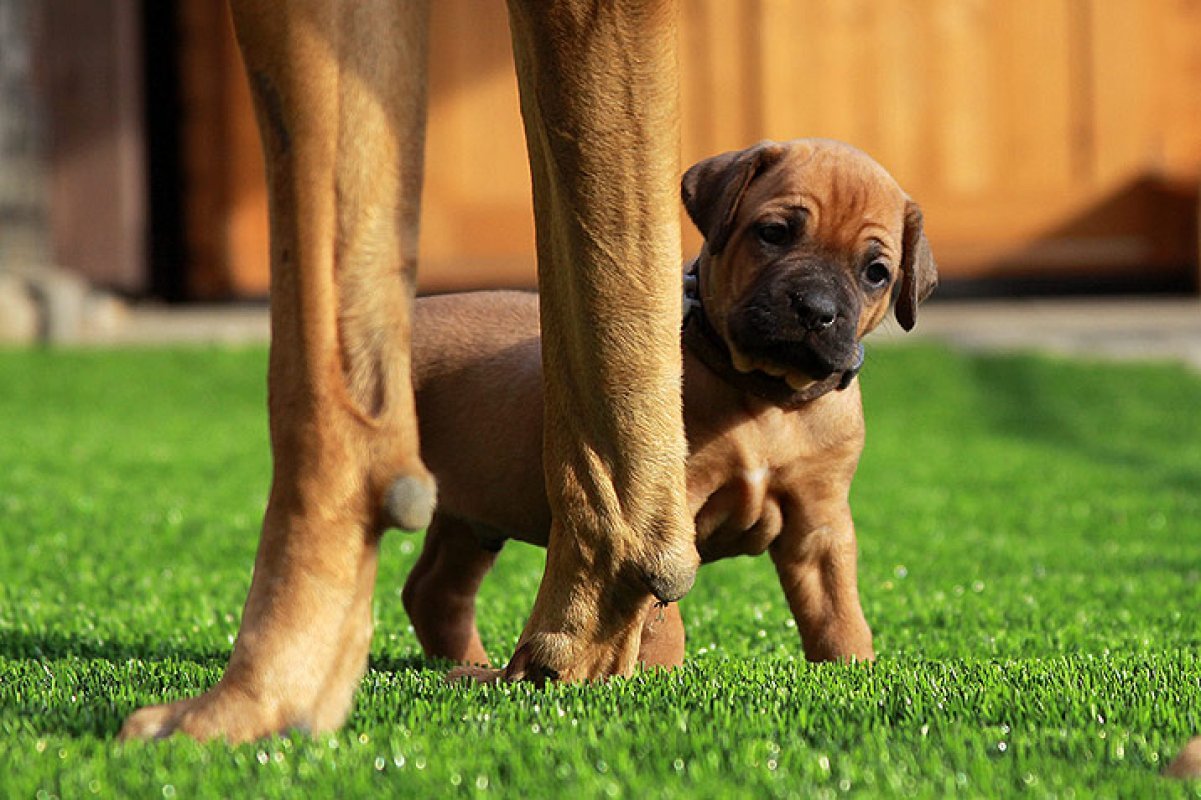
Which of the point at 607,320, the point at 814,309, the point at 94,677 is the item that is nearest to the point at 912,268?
the point at 814,309

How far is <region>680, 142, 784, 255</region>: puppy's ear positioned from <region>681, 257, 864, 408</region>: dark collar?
121 millimetres

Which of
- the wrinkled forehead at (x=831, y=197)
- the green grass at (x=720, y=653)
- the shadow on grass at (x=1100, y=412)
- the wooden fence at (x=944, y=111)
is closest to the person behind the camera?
the green grass at (x=720, y=653)

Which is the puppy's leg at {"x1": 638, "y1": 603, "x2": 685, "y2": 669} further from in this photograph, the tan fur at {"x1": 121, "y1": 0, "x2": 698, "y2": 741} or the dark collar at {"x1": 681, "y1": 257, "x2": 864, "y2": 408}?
the tan fur at {"x1": 121, "y1": 0, "x2": 698, "y2": 741}

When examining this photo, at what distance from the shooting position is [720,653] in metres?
2.75

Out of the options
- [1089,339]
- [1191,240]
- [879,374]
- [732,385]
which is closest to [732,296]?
[732,385]

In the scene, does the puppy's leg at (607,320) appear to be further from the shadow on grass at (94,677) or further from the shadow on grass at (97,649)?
the shadow on grass at (97,649)

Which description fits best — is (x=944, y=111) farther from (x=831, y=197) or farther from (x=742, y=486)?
(x=742, y=486)

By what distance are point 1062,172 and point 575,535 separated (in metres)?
9.35

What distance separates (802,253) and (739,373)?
0.24m

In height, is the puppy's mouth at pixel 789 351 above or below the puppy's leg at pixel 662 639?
above

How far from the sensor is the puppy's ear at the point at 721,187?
2578 millimetres

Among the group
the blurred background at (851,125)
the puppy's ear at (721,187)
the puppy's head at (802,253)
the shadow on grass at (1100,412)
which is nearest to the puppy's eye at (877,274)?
the puppy's head at (802,253)

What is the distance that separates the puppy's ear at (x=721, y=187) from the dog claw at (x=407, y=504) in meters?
0.95

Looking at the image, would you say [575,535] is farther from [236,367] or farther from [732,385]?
[236,367]
